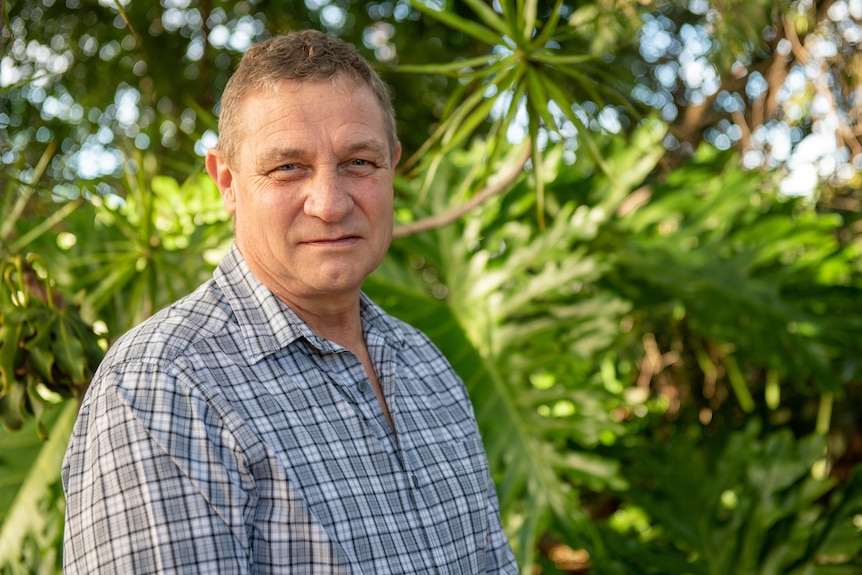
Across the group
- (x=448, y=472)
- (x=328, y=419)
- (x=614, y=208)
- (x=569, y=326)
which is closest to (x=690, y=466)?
(x=569, y=326)

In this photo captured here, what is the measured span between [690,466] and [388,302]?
1.07 metres

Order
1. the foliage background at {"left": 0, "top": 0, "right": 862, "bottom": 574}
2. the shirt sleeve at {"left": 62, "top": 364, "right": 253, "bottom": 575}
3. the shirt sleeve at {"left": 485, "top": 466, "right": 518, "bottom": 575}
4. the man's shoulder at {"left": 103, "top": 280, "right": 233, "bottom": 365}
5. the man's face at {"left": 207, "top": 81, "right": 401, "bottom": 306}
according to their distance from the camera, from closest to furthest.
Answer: the shirt sleeve at {"left": 62, "top": 364, "right": 253, "bottom": 575} < the man's shoulder at {"left": 103, "top": 280, "right": 233, "bottom": 365} < the man's face at {"left": 207, "top": 81, "right": 401, "bottom": 306} < the shirt sleeve at {"left": 485, "top": 466, "right": 518, "bottom": 575} < the foliage background at {"left": 0, "top": 0, "right": 862, "bottom": 574}

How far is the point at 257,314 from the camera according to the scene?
1.21m

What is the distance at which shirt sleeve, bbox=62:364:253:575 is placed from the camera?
38.0 inches

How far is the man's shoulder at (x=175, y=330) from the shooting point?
1.07m

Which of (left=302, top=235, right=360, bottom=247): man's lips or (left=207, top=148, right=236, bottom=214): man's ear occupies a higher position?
(left=207, top=148, right=236, bottom=214): man's ear

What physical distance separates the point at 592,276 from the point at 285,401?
1.71 meters

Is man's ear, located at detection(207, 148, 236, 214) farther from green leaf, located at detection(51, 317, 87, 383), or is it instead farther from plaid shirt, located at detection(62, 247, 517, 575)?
green leaf, located at detection(51, 317, 87, 383)

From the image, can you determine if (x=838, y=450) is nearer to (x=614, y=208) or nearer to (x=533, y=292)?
(x=614, y=208)

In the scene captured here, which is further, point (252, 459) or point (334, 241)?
point (334, 241)

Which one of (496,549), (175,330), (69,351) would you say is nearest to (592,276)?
(496,549)

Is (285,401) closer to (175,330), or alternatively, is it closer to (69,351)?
(175,330)

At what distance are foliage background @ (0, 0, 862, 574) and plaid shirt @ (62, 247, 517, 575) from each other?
0.54 m

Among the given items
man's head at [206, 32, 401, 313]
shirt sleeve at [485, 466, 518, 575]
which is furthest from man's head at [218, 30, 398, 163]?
shirt sleeve at [485, 466, 518, 575]
